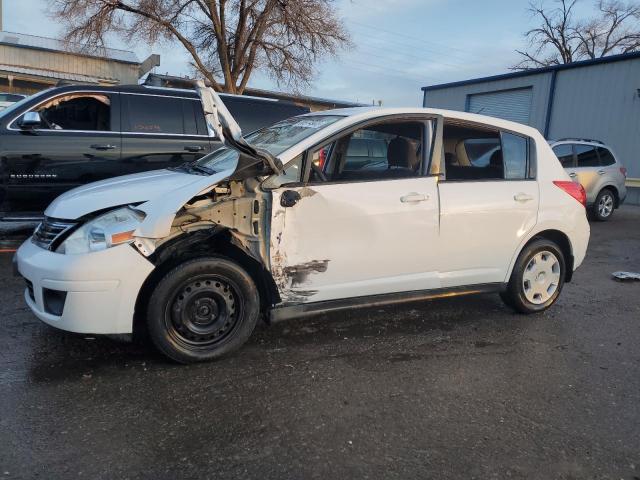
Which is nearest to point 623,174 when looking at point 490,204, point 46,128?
point 490,204

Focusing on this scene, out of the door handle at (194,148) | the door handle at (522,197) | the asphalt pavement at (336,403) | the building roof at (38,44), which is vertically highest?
the building roof at (38,44)

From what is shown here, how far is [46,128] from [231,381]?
4.65 meters

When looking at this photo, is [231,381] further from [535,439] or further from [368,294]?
[535,439]

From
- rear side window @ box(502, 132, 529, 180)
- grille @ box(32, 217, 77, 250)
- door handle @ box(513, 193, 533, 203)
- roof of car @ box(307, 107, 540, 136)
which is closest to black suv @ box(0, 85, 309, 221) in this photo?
grille @ box(32, 217, 77, 250)

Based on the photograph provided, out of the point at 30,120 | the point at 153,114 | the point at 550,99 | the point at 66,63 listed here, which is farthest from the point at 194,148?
the point at 66,63

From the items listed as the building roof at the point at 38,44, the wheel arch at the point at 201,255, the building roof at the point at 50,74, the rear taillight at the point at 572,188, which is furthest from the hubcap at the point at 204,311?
the building roof at the point at 38,44

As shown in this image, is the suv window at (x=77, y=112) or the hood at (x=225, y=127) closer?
the hood at (x=225, y=127)

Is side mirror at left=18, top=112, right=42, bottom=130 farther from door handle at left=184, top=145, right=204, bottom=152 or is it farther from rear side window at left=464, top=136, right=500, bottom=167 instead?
rear side window at left=464, top=136, right=500, bottom=167

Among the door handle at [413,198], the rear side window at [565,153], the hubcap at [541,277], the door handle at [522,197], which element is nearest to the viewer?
the door handle at [413,198]

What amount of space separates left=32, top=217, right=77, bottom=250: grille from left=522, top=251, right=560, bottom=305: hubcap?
12.1ft

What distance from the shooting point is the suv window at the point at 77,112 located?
20.6ft

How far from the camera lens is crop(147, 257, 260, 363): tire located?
3207 millimetres

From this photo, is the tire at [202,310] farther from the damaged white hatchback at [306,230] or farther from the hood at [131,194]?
the hood at [131,194]

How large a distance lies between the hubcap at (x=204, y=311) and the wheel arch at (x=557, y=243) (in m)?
2.50
